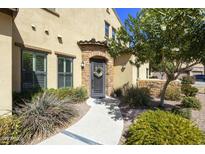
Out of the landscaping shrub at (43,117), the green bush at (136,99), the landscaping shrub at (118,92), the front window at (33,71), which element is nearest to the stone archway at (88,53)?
the landscaping shrub at (118,92)

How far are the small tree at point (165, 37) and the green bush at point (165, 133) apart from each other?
2.69 meters

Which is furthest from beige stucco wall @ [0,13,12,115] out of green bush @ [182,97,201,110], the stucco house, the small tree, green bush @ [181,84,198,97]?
green bush @ [181,84,198,97]

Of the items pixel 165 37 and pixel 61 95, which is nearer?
pixel 165 37

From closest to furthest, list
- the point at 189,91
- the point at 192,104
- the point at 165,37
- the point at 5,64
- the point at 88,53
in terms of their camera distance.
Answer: the point at 5,64
the point at 165,37
the point at 192,104
the point at 88,53
the point at 189,91

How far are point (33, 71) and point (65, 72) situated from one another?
7.67 ft

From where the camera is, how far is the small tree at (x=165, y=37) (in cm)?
505

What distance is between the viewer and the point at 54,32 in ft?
32.5

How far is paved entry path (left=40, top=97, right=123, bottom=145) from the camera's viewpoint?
17.2 ft

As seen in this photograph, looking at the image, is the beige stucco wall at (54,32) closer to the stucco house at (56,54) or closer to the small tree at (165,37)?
the stucco house at (56,54)

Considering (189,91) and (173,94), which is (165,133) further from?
(189,91)

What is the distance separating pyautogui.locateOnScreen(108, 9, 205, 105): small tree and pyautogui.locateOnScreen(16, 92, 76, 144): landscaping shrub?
400 centimetres

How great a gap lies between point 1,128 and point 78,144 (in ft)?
6.68


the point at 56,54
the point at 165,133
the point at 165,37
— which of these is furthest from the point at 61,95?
the point at 165,133
